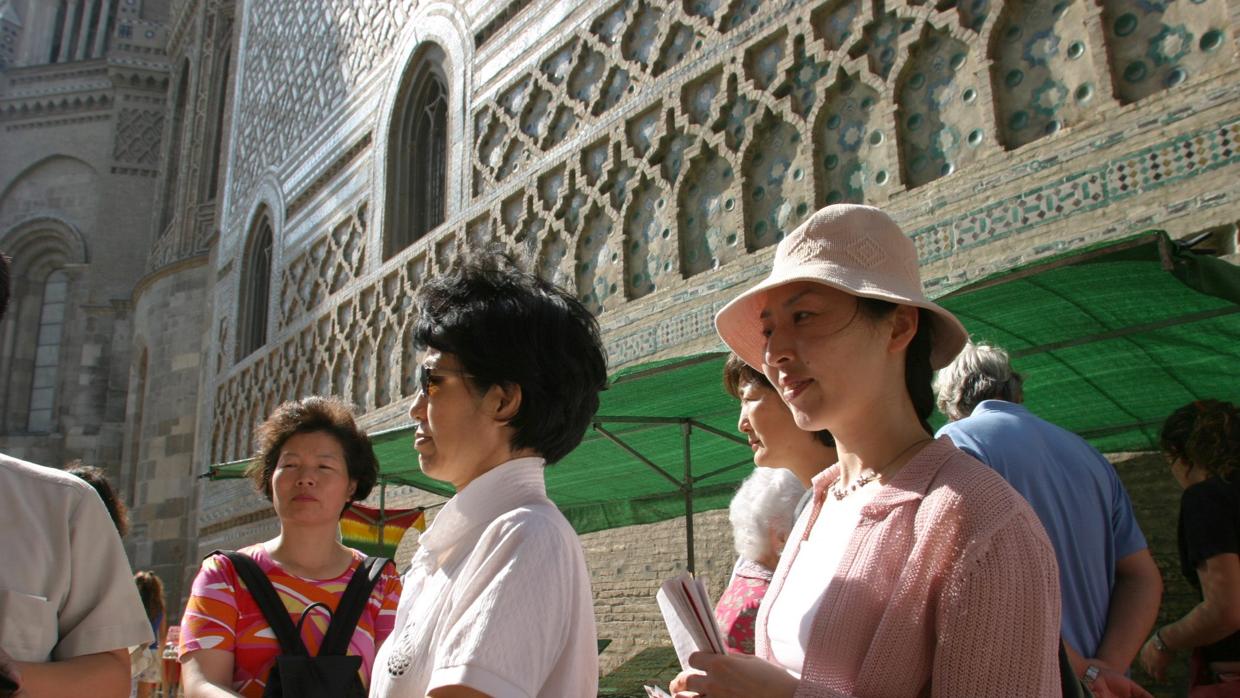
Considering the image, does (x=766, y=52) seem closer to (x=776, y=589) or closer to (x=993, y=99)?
(x=993, y=99)

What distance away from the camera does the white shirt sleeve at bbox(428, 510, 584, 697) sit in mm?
1297

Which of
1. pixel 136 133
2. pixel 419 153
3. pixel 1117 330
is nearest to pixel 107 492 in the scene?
pixel 1117 330

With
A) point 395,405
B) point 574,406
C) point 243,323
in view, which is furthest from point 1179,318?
point 243,323

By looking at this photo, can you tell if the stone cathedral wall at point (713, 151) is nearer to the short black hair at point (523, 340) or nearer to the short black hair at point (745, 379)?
the short black hair at point (745, 379)

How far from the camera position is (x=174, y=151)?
20453 mm

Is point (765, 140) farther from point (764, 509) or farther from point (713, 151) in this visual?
point (764, 509)

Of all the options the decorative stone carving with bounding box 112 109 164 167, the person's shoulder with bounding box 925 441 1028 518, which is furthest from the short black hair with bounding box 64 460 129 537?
the decorative stone carving with bounding box 112 109 164 167

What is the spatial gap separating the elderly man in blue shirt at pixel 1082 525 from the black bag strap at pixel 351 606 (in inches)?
55.6

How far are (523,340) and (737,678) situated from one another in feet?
2.25

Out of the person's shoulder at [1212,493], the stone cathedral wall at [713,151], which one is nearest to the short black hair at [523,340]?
the person's shoulder at [1212,493]

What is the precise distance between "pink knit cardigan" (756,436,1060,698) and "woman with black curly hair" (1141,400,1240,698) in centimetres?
163

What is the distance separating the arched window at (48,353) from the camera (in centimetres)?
2052

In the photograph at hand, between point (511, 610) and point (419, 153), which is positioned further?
point (419, 153)

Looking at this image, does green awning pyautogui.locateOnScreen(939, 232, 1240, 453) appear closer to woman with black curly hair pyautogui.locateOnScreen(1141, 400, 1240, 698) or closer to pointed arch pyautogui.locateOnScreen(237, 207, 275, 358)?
woman with black curly hair pyautogui.locateOnScreen(1141, 400, 1240, 698)
